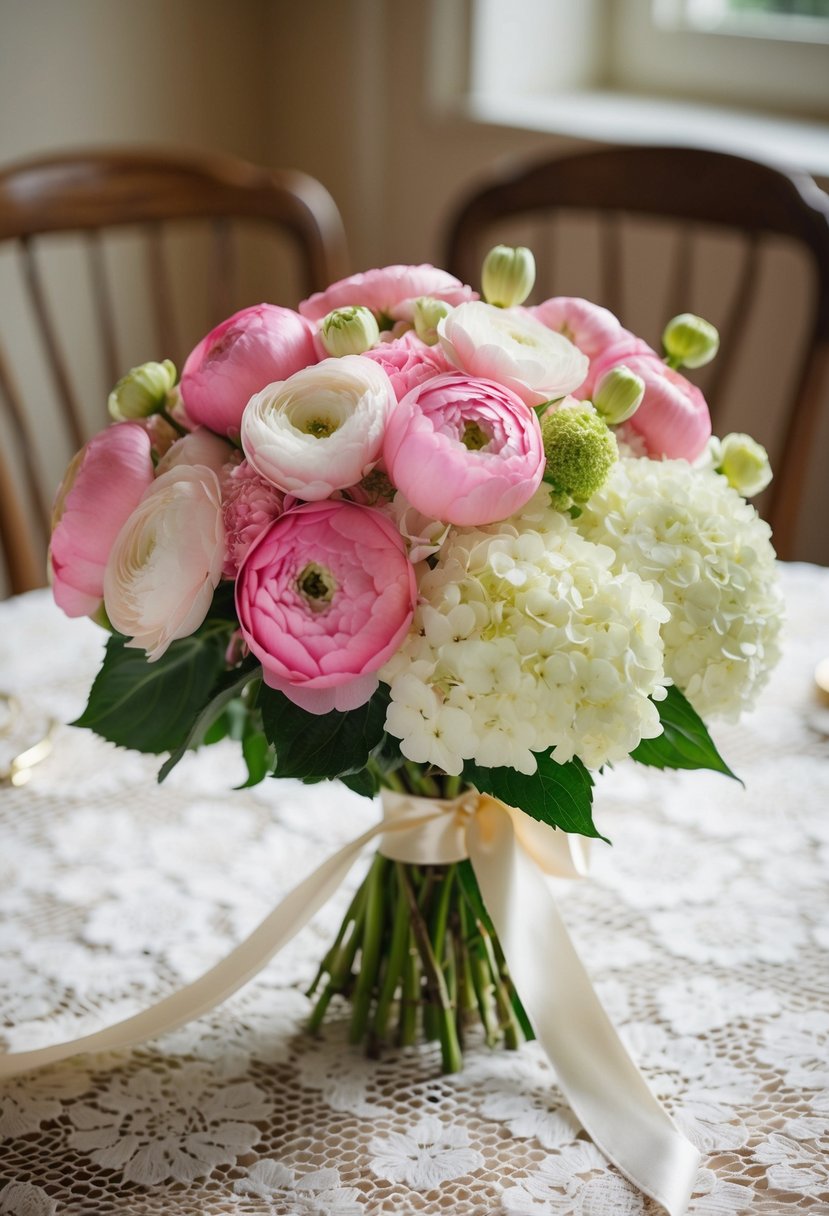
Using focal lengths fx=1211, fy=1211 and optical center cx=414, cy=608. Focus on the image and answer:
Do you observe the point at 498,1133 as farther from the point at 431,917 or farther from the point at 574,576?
the point at 574,576

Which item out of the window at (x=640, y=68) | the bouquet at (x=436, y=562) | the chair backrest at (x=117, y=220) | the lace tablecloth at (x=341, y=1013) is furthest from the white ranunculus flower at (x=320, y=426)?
the window at (x=640, y=68)

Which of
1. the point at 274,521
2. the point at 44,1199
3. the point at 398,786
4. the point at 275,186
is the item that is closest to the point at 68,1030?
the point at 44,1199

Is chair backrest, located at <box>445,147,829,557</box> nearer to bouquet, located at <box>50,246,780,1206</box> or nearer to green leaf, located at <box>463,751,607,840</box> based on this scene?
bouquet, located at <box>50,246,780,1206</box>

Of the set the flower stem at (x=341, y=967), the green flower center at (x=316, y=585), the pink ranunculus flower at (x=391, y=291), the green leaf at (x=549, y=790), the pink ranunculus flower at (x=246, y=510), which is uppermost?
the pink ranunculus flower at (x=391, y=291)

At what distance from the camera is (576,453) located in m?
0.55

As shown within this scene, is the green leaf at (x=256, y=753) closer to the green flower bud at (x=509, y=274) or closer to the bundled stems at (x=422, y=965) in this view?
the bundled stems at (x=422, y=965)

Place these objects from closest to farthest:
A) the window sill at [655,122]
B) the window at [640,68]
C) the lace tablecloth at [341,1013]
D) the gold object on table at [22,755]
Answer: the lace tablecloth at [341,1013]
the gold object on table at [22,755]
the window sill at [655,122]
the window at [640,68]

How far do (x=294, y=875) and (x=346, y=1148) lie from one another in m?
0.24

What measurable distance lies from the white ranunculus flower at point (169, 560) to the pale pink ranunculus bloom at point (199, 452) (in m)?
0.02

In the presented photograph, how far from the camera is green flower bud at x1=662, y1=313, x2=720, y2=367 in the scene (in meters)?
0.67

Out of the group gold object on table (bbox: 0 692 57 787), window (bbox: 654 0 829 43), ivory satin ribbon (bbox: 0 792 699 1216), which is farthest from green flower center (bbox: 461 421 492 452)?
window (bbox: 654 0 829 43)

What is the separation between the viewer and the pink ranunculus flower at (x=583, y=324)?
655 mm

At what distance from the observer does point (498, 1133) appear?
2.12ft

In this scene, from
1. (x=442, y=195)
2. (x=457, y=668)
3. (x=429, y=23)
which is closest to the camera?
(x=457, y=668)
